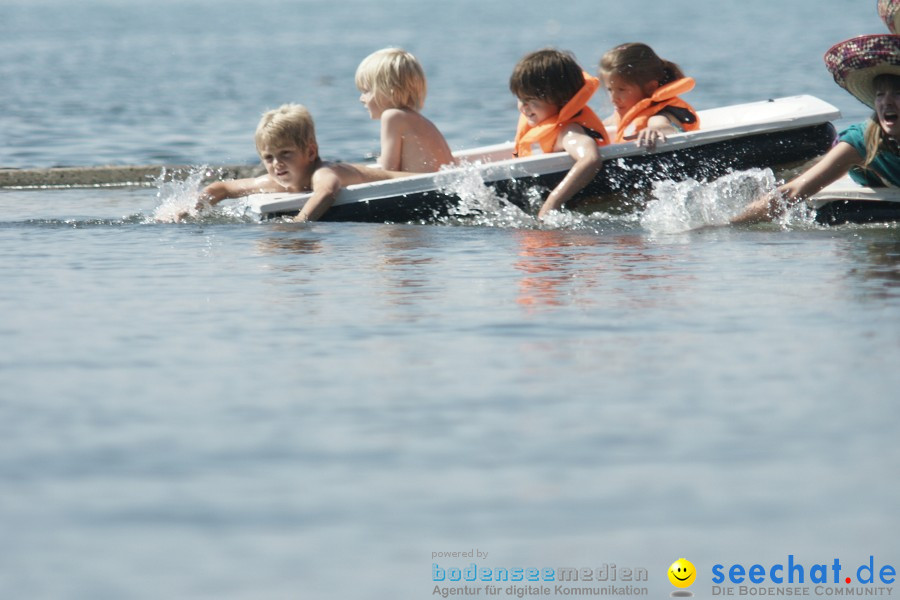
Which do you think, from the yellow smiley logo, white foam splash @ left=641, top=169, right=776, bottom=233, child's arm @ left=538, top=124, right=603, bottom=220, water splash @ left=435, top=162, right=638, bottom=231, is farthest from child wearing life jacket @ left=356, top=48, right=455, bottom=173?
the yellow smiley logo

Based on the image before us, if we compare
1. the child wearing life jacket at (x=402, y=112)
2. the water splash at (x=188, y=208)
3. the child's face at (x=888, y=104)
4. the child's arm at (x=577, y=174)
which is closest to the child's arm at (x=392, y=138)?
the child wearing life jacket at (x=402, y=112)

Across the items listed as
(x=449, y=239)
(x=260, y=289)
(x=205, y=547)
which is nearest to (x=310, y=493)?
(x=205, y=547)

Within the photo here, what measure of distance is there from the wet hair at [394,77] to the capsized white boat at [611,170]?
60 cm

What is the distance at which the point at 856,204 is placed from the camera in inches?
336

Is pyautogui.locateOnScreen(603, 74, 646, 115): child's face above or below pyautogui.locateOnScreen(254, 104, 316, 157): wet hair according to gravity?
above

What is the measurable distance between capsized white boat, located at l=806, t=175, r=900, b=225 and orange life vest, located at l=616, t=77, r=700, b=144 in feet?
4.44

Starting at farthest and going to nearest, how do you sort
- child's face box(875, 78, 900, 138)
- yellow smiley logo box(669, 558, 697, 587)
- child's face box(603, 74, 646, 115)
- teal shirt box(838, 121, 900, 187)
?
1. child's face box(603, 74, 646, 115)
2. teal shirt box(838, 121, 900, 187)
3. child's face box(875, 78, 900, 138)
4. yellow smiley logo box(669, 558, 697, 587)

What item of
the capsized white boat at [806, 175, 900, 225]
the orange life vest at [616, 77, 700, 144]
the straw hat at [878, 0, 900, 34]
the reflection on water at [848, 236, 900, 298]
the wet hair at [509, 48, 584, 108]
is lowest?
the reflection on water at [848, 236, 900, 298]

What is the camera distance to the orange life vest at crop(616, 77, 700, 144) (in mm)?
9727

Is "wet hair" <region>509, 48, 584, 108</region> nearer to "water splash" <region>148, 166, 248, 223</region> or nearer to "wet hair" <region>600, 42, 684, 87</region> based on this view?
"wet hair" <region>600, 42, 684, 87</region>

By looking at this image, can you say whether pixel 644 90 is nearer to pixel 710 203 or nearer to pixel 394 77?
pixel 710 203

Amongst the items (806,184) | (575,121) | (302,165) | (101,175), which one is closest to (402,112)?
(302,165)

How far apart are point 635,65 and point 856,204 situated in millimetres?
1821

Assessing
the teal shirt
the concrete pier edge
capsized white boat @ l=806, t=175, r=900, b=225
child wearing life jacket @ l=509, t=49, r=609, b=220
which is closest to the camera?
the teal shirt
